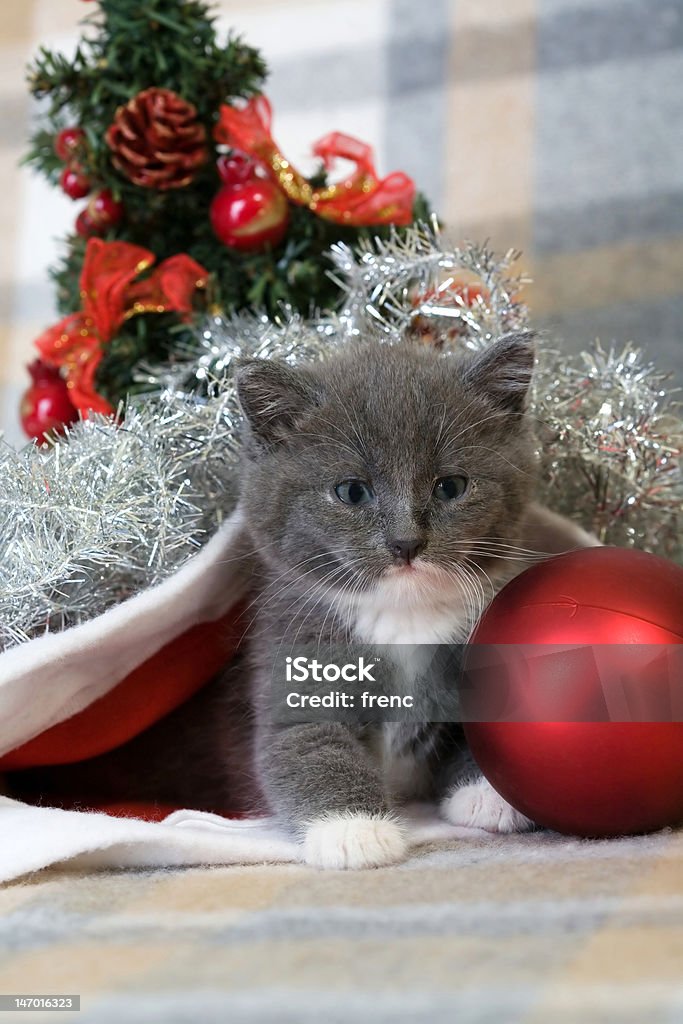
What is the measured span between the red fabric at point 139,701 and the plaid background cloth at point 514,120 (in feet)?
2.88

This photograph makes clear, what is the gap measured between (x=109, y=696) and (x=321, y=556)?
0.31 m

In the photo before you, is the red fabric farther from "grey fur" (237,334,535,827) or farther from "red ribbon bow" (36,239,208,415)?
"red ribbon bow" (36,239,208,415)

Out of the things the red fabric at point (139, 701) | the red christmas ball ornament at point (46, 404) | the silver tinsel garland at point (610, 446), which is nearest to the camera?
the red fabric at point (139, 701)

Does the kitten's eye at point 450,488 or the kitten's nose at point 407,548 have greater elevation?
the kitten's eye at point 450,488

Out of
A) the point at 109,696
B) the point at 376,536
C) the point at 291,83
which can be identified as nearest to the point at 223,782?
the point at 109,696

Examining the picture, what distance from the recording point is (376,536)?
0.94 meters

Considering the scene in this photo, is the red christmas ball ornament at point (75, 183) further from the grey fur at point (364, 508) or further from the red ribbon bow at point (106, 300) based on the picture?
the grey fur at point (364, 508)

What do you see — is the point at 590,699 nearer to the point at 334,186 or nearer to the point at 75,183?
the point at 334,186

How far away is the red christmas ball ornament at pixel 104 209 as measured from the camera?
134 centimetres

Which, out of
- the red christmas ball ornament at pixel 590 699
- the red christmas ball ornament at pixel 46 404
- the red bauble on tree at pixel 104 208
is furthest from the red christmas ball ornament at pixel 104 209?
the red christmas ball ornament at pixel 590 699

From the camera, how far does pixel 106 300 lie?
1.30 meters

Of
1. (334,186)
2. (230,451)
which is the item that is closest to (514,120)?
(334,186)

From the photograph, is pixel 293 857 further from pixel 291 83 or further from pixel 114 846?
pixel 291 83

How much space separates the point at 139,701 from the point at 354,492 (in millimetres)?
362
